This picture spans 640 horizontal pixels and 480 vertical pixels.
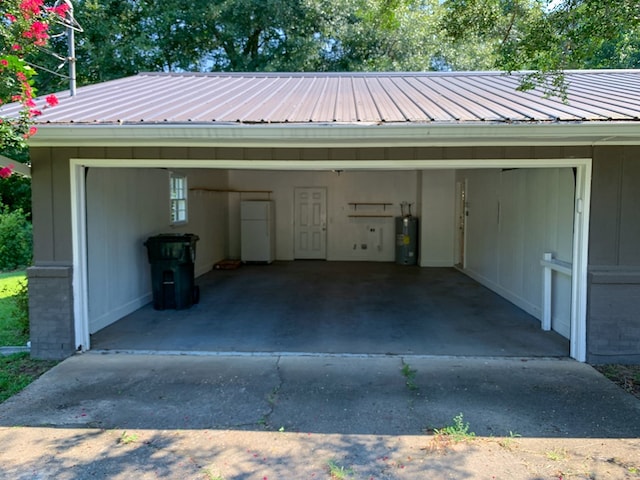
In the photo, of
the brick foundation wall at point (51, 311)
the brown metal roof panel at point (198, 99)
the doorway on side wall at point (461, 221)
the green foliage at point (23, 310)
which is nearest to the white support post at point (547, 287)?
the brown metal roof panel at point (198, 99)

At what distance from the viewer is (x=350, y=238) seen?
1361 centimetres

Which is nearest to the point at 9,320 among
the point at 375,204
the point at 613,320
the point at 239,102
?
the point at 239,102

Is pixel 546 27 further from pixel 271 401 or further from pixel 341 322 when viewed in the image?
pixel 341 322

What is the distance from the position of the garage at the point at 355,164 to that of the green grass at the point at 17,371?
23 cm

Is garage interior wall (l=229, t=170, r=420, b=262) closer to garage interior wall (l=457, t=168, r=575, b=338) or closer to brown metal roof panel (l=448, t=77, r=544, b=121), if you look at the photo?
garage interior wall (l=457, t=168, r=575, b=338)

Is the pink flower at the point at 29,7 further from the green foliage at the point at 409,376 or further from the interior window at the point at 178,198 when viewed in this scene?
the interior window at the point at 178,198

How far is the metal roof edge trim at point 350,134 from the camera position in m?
4.24

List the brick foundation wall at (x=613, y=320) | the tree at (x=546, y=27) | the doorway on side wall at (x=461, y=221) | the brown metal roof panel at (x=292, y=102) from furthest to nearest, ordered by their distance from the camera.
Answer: the doorway on side wall at (x=461, y=221)
the brick foundation wall at (x=613, y=320)
the brown metal roof panel at (x=292, y=102)
the tree at (x=546, y=27)

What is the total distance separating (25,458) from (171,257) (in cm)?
416

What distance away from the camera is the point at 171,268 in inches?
281

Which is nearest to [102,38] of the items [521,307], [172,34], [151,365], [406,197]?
[172,34]

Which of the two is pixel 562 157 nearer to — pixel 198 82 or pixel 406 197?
pixel 198 82

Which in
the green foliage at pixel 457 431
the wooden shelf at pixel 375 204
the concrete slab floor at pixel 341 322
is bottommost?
the green foliage at pixel 457 431

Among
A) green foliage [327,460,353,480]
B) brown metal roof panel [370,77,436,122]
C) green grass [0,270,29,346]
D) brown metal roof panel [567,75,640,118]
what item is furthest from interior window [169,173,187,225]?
brown metal roof panel [567,75,640,118]
